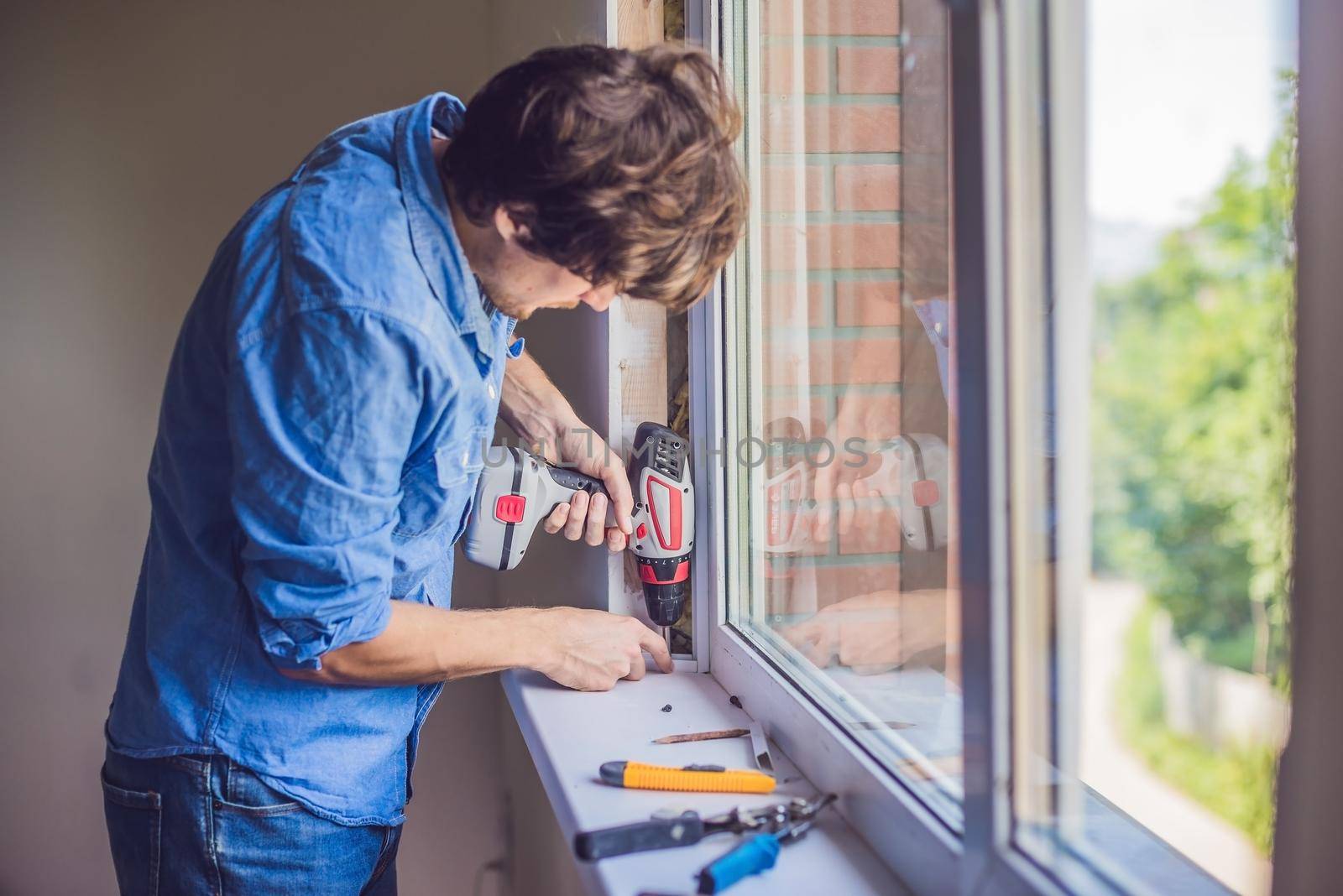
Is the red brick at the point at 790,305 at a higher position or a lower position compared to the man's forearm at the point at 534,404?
higher

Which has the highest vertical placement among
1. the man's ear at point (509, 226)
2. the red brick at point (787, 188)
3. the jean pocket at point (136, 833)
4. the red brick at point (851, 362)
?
the red brick at point (787, 188)

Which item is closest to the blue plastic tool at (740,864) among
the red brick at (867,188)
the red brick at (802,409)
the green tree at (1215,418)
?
the green tree at (1215,418)

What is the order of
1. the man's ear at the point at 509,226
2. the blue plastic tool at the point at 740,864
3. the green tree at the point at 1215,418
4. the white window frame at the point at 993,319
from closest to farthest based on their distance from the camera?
the green tree at the point at 1215,418 < the white window frame at the point at 993,319 < the blue plastic tool at the point at 740,864 < the man's ear at the point at 509,226

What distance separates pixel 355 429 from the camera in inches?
30.7

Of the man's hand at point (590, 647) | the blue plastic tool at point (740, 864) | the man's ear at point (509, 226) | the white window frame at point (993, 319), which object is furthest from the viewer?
the man's hand at point (590, 647)

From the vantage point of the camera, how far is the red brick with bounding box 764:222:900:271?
3.14ft

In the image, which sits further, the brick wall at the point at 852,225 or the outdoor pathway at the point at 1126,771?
the brick wall at the point at 852,225

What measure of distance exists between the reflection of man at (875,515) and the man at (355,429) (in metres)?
0.23

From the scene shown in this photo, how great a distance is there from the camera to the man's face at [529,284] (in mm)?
936

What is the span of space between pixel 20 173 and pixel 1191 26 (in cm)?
251

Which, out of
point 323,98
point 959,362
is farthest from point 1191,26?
point 323,98

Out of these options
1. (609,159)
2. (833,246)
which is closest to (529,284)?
(609,159)

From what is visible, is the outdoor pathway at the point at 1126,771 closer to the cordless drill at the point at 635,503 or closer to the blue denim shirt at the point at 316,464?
the blue denim shirt at the point at 316,464

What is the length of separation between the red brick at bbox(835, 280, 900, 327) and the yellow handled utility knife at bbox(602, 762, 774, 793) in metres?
0.48
